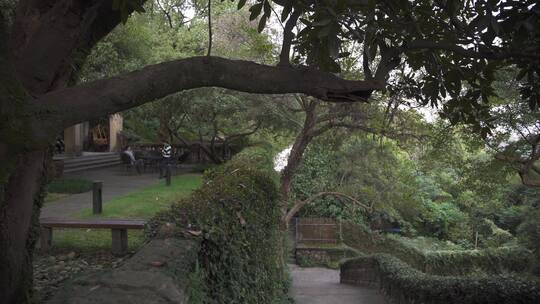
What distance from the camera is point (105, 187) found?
16.2 meters

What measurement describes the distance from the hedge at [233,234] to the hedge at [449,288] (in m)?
3.69

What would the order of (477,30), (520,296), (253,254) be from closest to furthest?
1. (477,30)
2. (253,254)
3. (520,296)

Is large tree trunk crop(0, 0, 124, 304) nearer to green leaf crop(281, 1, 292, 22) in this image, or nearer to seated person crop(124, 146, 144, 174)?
green leaf crop(281, 1, 292, 22)

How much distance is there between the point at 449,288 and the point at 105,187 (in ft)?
35.2

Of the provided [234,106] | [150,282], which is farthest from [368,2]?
[234,106]

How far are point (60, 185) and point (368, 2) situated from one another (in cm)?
1348

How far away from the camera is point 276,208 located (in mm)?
9656

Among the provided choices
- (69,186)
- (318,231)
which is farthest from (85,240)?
(318,231)

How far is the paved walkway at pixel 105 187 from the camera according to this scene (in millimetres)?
11680

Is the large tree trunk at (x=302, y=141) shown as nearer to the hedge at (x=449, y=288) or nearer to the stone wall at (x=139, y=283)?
the hedge at (x=449, y=288)

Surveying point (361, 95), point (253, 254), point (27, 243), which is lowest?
point (253, 254)

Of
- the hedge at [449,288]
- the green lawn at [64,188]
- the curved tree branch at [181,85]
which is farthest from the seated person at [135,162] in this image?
the curved tree branch at [181,85]

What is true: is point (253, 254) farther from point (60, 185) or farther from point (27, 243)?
point (60, 185)

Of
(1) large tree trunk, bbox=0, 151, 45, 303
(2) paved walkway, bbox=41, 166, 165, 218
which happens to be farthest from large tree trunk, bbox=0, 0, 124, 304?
(2) paved walkway, bbox=41, 166, 165, 218
